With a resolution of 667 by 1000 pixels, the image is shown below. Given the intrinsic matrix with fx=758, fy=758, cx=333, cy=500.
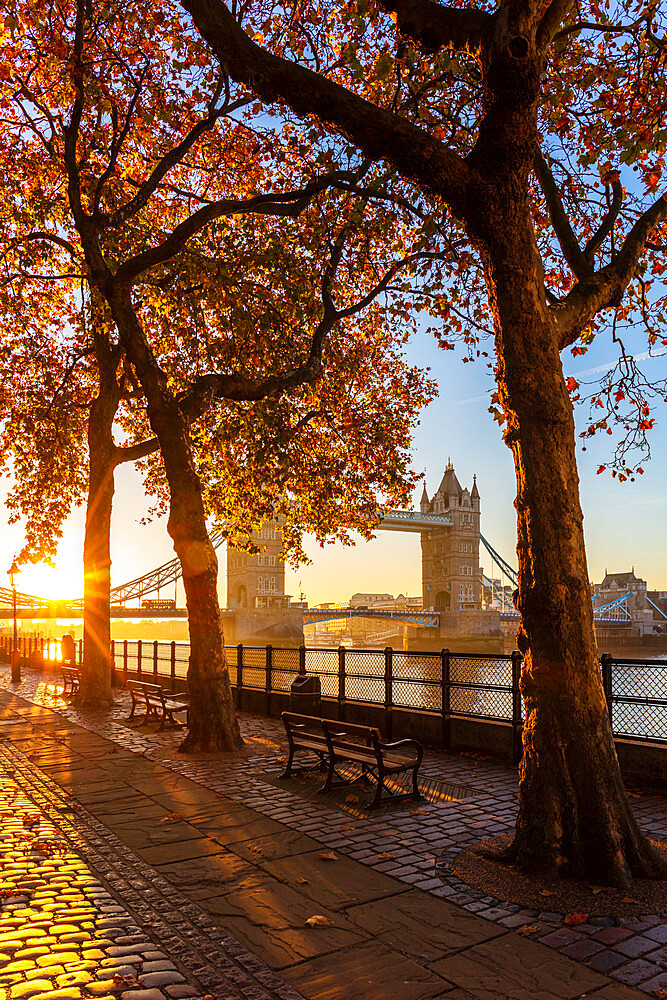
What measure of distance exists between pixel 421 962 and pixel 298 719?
4384 mm

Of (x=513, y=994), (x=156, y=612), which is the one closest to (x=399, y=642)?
(x=156, y=612)

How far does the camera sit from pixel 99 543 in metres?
15.5

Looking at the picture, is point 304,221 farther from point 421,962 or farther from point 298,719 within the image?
point 421,962

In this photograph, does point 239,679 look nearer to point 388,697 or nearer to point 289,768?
point 388,697

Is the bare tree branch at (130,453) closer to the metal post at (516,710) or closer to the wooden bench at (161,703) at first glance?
Answer: the wooden bench at (161,703)

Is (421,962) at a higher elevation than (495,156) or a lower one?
lower

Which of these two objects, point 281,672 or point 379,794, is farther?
point 281,672

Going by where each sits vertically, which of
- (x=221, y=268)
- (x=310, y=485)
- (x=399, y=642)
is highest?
(x=221, y=268)

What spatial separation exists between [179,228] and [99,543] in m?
7.61

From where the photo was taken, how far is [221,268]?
1173 centimetres

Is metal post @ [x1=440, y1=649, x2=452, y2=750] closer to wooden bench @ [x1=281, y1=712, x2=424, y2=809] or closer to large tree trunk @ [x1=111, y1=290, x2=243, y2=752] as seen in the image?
wooden bench @ [x1=281, y1=712, x2=424, y2=809]

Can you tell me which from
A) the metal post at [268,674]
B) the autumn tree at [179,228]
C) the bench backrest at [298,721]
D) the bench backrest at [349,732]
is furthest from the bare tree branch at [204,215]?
the metal post at [268,674]

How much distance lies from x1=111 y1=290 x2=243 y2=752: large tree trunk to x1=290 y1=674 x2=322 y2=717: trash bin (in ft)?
6.37

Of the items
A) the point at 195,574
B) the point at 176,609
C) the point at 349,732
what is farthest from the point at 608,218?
the point at 176,609
